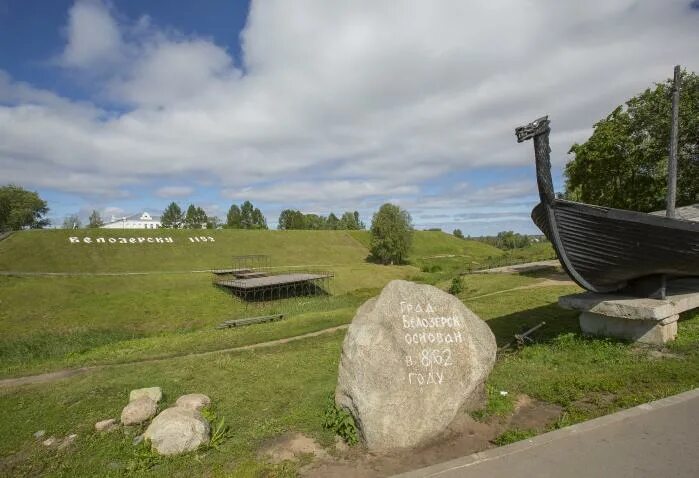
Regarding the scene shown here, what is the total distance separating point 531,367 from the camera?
9.75 meters

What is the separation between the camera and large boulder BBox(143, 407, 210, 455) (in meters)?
7.08

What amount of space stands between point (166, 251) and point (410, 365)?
63138mm

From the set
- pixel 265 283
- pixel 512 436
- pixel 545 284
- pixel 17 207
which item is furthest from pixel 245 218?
pixel 512 436

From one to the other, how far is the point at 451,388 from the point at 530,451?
1.93m

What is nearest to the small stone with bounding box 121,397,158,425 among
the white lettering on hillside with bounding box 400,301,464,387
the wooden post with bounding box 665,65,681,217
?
the white lettering on hillside with bounding box 400,301,464,387

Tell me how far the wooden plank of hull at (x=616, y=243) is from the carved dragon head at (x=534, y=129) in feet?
6.03

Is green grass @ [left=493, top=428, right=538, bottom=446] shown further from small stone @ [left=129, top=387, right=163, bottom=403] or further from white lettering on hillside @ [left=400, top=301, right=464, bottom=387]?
small stone @ [left=129, top=387, right=163, bottom=403]

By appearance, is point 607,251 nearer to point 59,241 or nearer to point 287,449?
point 287,449

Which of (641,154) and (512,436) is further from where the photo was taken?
(641,154)

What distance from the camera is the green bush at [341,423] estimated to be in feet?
23.1

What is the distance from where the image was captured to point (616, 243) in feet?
32.4

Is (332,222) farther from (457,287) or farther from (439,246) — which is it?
(457,287)

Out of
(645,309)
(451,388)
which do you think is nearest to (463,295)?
(645,309)

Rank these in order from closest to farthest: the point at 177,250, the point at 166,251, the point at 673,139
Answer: the point at 673,139 < the point at 166,251 < the point at 177,250
